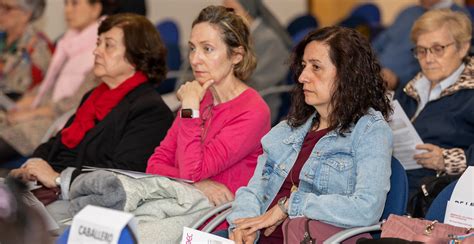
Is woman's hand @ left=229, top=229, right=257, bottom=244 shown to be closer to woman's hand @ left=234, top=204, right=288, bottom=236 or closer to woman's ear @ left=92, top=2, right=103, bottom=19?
woman's hand @ left=234, top=204, right=288, bottom=236

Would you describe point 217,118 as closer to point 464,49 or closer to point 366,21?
point 464,49

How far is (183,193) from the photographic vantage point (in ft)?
12.3

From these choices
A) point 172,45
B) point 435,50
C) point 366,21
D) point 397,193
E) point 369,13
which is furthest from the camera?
point 369,13

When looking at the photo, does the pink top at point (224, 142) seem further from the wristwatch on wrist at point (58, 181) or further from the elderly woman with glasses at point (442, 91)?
the elderly woman with glasses at point (442, 91)

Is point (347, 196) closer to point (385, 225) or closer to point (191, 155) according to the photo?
point (385, 225)

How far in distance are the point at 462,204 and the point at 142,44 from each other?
1894mm

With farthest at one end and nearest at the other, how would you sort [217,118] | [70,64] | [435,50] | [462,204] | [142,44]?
[70,64] → [142,44] → [435,50] → [217,118] → [462,204]

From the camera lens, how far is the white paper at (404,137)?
13.9ft

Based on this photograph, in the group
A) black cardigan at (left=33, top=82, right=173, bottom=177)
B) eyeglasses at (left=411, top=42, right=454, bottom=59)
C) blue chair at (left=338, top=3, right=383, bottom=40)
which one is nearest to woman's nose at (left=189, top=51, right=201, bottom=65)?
black cardigan at (left=33, top=82, right=173, bottom=177)

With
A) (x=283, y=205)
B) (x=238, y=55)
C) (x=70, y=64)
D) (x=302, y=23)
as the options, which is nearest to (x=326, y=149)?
(x=283, y=205)

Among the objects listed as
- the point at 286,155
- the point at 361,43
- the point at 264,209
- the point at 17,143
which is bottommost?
the point at 17,143

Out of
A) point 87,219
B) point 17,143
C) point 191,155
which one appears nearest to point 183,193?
point 191,155

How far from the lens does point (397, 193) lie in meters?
3.43

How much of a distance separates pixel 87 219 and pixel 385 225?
1073 mm
